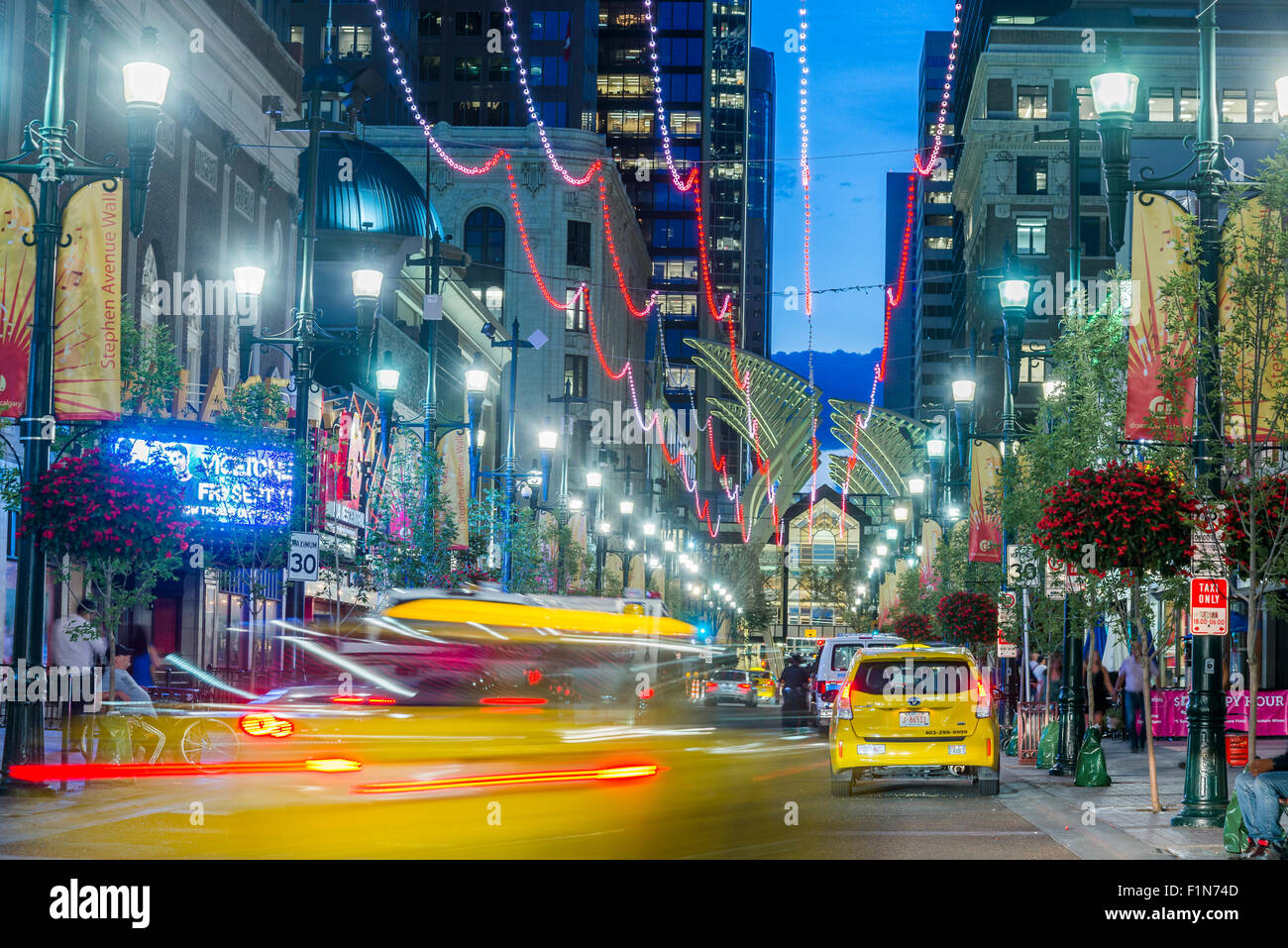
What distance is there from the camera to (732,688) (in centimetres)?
5694

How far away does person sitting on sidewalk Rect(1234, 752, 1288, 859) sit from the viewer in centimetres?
1301

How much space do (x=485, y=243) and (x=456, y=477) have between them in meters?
60.5

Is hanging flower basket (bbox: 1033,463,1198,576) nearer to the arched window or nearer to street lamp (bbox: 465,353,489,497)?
street lamp (bbox: 465,353,489,497)

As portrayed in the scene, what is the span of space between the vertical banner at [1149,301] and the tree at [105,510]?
1154 centimetres

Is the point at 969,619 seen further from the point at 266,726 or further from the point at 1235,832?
the point at 266,726

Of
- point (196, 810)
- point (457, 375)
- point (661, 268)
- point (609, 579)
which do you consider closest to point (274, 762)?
point (196, 810)

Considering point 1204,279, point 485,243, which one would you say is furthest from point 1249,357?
point 485,243

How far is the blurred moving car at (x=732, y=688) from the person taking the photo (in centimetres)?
5694

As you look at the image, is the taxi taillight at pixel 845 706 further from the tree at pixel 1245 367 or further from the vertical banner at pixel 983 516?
the vertical banner at pixel 983 516

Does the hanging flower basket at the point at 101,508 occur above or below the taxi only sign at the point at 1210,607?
above

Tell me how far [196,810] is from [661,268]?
176 metres

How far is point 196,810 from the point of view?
15234 mm

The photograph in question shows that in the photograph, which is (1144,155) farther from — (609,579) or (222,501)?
(609,579)

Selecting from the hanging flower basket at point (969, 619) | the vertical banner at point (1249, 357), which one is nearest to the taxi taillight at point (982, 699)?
the vertical banner at point (1249, 357)
